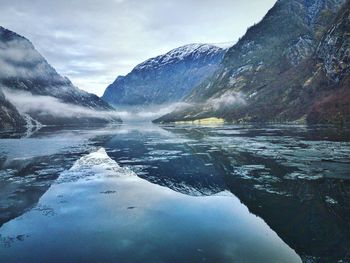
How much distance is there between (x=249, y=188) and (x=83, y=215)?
16.8m

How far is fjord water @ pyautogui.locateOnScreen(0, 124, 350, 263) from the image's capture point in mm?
20219

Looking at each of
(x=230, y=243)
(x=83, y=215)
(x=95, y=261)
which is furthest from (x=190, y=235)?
(x=83, y=215)

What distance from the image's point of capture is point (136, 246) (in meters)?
20.8

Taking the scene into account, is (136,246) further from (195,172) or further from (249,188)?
(195,172)

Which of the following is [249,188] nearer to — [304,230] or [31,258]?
[304,230]

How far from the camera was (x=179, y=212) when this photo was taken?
2903 cm

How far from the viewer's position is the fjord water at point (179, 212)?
20219 mm

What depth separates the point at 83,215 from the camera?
91.2ft

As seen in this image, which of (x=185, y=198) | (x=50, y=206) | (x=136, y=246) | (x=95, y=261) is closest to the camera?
(x=95, y=261)

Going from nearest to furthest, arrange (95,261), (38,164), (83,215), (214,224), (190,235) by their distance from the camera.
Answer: (95,261), (190,235), (214,224), (83,215), (38,164)

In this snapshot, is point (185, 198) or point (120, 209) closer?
point (120, 209)

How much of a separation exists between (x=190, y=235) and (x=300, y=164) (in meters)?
29.9

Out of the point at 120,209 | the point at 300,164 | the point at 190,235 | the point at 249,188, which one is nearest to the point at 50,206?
the point at 120,209

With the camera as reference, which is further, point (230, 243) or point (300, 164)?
point (300, 164)
